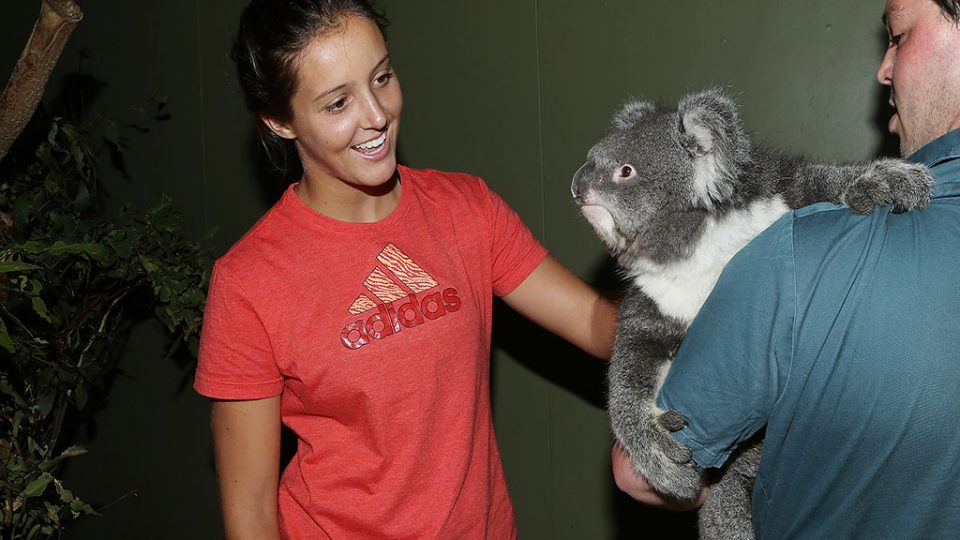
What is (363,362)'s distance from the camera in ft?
5.23

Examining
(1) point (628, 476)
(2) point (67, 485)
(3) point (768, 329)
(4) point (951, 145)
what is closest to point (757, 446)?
(1) point (628, 476)

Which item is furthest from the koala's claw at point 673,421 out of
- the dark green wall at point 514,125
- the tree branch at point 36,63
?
the tree branch at point 36,63

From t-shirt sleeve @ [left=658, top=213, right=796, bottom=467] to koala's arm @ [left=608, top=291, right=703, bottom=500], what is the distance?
11cm

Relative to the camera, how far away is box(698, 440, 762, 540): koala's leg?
1456 millimetres

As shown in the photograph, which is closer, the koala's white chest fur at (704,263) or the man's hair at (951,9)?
the man's hair at (951,9)

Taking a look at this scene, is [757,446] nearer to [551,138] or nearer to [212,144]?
[551,138]

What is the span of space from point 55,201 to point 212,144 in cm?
75

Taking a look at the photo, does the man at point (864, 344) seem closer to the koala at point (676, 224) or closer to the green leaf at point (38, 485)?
the koala at point (676, 224)

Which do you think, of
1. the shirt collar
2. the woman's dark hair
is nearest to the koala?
the shirt collar

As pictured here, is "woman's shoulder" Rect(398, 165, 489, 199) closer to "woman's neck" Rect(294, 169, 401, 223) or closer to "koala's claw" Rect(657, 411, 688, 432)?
"woman's neck" Rect(294, 169, 401, 223)

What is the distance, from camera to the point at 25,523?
8.06 ft

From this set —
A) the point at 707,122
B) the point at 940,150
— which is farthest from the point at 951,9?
the point at 707,122

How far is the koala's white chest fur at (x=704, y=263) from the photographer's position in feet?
4.61

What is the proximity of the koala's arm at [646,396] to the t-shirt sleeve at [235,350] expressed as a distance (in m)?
0.71
